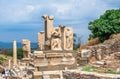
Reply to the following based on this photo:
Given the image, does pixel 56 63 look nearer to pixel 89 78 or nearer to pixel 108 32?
pixel 89 78

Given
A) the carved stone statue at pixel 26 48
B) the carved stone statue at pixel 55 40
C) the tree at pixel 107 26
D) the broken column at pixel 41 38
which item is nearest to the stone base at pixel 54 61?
the carved stone statue at pixel 55 40

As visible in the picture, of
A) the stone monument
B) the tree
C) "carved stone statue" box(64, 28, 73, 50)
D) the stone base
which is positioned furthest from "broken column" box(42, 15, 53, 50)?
the tree

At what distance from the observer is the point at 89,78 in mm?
12680

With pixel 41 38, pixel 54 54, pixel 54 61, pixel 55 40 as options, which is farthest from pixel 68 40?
pixel 41 38

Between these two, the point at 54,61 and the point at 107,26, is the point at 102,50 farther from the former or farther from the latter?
the point at 54,61

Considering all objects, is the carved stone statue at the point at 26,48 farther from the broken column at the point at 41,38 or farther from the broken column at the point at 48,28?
the broken column at the point at 48,28

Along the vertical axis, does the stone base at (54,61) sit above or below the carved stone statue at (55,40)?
below

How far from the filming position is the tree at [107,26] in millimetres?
35938

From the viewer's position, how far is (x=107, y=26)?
36000 millimetres

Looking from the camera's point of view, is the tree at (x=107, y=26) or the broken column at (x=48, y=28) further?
the tree at (x=107, y=26)

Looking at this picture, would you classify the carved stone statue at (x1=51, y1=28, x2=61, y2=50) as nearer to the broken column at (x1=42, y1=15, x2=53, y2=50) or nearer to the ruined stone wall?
the broken column at (x1=42, y1=15, x2=53, y2=50)

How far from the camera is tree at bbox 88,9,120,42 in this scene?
35938 mm

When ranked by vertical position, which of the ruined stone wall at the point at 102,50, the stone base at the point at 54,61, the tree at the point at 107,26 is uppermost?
the tree at the point at 107,26

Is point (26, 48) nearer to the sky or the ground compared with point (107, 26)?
nearer to the ground
